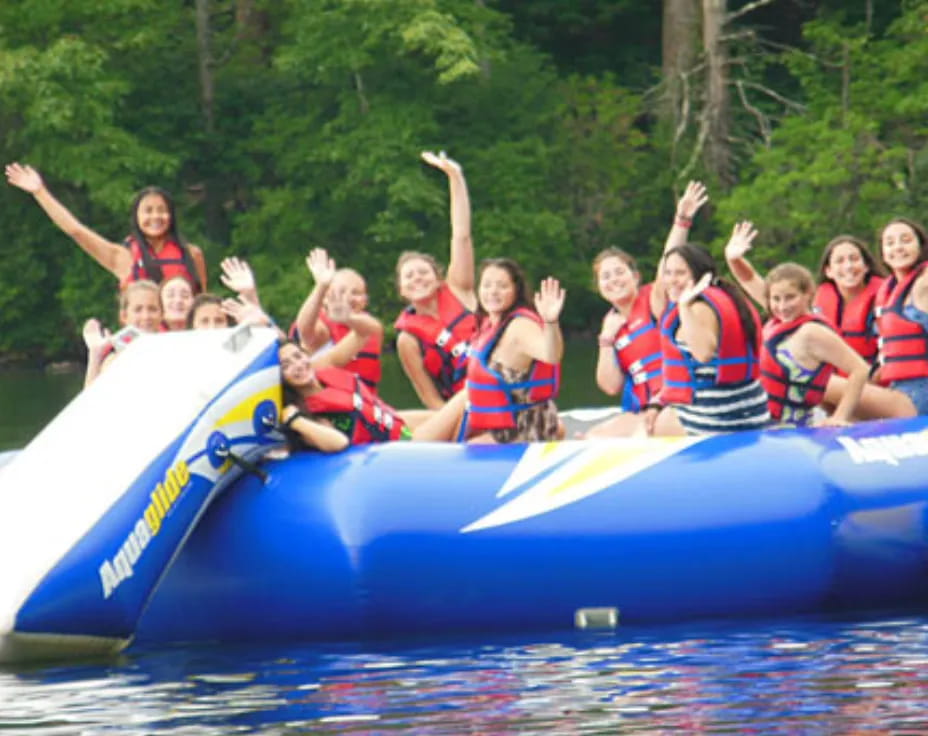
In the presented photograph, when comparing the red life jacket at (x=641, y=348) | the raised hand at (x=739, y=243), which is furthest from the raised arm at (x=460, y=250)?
the raised hand at (x=739, y=243)

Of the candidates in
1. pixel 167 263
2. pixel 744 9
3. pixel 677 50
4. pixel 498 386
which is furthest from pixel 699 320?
pixel 677 50

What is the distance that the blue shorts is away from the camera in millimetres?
8336

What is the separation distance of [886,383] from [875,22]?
1773 cm

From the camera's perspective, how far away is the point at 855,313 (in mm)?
8852

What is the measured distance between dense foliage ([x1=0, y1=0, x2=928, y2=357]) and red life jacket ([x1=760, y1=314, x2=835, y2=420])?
1496 cm

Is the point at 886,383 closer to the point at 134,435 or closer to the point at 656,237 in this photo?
the point at 134,435

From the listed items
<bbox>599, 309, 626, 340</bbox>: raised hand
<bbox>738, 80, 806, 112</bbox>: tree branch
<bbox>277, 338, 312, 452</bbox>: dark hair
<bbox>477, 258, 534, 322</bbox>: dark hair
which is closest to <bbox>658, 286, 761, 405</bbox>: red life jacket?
<bbox>477, 258, 534, 322</bbox>: dark hair

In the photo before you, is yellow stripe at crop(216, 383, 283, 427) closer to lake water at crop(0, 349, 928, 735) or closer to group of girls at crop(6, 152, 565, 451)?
group of girls at crop(6, 152, 565, 451)

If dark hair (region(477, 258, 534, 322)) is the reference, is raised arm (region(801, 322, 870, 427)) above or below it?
below

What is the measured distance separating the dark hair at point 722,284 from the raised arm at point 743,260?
0.29 metres

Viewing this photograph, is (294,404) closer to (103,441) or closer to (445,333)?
(103,441)

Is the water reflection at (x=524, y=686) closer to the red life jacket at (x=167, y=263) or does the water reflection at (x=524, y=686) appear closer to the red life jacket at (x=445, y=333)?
the red life jacket at (x=445, y=333)

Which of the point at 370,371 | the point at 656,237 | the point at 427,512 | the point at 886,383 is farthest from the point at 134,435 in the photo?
the point at 656,237

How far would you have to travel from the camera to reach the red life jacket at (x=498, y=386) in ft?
26.1
